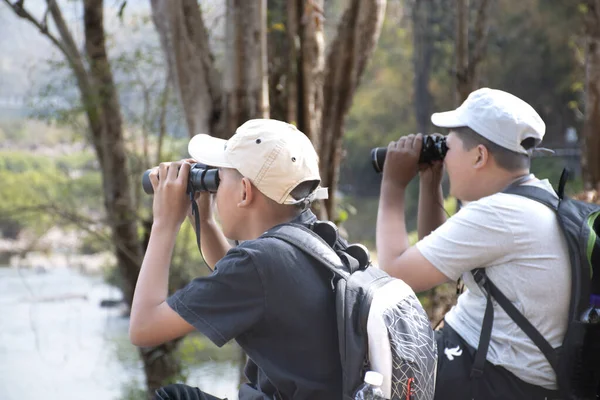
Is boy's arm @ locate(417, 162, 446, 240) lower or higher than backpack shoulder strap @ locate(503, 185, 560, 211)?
lower

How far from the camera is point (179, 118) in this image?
6.38m

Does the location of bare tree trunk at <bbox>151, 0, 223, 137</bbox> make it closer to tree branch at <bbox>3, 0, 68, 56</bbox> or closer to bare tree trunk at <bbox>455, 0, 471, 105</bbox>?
tree branch at <bbox>3, 0, 68, 56</bbox>

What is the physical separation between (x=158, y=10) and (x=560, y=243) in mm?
2061

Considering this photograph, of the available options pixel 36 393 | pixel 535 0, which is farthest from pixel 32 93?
pixel 535 0

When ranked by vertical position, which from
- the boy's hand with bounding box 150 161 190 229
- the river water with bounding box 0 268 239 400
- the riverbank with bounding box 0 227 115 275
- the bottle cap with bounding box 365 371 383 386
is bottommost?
the river water with bounding box 0 268 239 400

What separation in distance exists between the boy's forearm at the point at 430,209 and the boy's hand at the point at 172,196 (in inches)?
40.4

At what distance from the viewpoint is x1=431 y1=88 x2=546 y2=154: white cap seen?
2.22 metres

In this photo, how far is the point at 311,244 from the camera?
1.70m

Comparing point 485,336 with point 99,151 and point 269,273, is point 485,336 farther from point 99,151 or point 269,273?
point 99,151

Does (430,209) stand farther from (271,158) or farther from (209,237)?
(271,158)

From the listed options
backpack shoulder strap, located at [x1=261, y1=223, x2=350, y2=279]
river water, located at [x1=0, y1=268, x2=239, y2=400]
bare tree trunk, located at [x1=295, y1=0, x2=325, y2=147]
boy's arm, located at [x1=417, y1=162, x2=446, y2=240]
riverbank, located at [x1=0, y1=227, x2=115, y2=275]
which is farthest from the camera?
river water, located at [x1=0, y1=268, x2=239, y2=400]

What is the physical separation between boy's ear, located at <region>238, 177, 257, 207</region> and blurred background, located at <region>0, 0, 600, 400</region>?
3.91 ft

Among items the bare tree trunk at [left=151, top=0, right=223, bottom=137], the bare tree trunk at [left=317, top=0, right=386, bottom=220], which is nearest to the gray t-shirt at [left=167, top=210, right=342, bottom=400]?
the bare tree trunk at [left=151, top=0, right=223, bottom=137]

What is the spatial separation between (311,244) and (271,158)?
24cm
